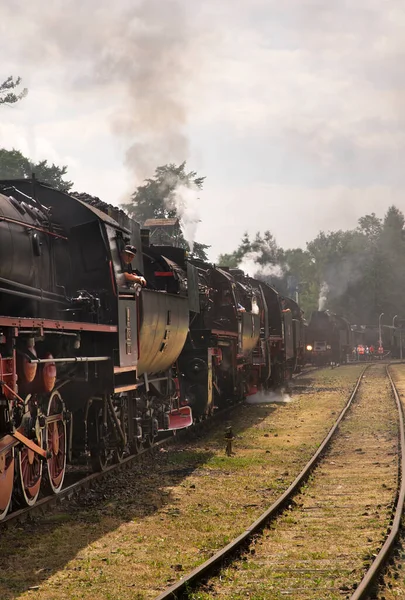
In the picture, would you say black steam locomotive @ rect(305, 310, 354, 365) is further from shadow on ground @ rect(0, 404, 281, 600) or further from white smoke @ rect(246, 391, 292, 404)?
shadow on ground @ rect(0, 404, 281, 600)

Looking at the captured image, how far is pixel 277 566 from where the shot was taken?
25.4 ft

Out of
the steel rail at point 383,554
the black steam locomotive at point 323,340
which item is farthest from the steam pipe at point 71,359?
the black steam locomotive at point 323,340

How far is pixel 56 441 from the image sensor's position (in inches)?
418

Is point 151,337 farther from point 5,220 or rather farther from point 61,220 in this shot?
point 5,220

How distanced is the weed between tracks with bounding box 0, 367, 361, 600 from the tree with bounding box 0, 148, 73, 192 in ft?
107

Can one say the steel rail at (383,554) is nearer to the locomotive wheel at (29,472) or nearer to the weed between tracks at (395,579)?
the weed between tracks at (395,579)

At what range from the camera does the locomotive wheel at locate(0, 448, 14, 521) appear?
8.62 m

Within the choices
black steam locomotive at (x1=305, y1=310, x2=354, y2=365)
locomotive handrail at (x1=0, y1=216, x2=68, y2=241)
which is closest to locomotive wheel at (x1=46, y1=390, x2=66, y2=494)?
locomotive handrail at (x1=0, y1=216, x2=68, y2=241)

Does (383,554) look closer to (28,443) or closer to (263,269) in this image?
(28,443)

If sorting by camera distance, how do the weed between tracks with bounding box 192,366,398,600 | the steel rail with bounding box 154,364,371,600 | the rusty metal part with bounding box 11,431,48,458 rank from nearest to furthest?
1. the steel rail with bounding box 154,364,371,600
2. the weed between tracks with bounding box 192,366,398,600
3. the rusty metal part with bounding box 11,431,48,458

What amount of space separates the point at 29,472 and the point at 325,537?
130 inches

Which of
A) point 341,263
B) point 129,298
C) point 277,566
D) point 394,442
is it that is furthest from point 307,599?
point 341,263

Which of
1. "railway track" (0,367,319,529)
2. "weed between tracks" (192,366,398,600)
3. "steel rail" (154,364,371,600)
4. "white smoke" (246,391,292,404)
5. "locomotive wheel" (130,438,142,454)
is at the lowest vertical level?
"weed between tracks" (192,366,398,600)

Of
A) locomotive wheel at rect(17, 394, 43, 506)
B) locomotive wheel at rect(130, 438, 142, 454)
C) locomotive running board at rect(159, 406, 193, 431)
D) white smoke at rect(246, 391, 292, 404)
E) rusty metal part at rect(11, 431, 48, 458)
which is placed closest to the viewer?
rusty metal part at rect(11, 431, 48, 458)
